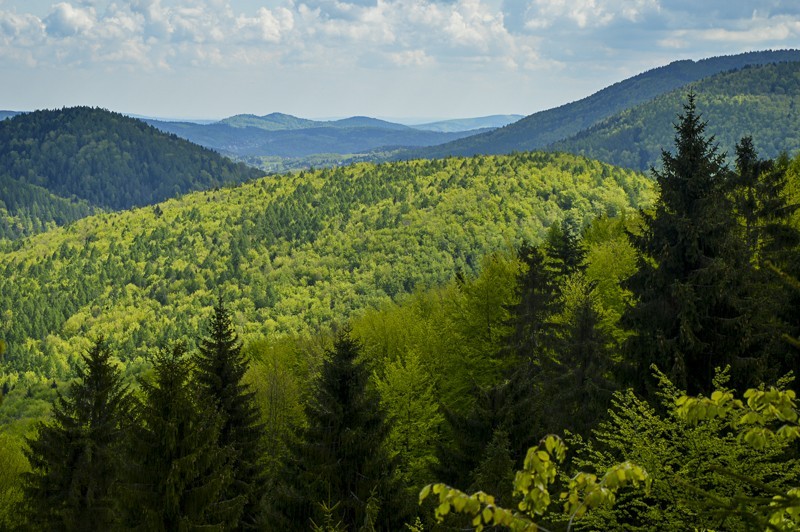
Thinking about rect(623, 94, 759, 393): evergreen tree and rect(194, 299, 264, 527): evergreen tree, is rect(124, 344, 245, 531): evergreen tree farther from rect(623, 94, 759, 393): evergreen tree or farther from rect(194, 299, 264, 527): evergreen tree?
rect(623, 94, 759, 393): evergreen tree

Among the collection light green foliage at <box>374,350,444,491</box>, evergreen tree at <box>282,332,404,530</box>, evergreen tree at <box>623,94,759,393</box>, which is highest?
evergreen tree at <box>623,94,759,393</box>

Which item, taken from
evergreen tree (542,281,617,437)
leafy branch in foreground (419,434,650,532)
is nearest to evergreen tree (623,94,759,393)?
evergreen tree (542,281,617,437)

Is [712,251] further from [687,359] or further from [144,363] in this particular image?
[144,363]

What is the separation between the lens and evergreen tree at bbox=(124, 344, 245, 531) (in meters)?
17.0

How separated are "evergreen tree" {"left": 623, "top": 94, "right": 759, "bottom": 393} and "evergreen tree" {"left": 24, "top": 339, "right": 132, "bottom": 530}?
61.2 ft

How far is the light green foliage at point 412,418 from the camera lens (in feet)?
97.7

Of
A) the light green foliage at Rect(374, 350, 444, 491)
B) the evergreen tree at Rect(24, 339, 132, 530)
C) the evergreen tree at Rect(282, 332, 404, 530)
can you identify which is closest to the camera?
the evergreen tree at Rect(282, 332, 404, 530)

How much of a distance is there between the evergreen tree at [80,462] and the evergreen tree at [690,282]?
61.2ft

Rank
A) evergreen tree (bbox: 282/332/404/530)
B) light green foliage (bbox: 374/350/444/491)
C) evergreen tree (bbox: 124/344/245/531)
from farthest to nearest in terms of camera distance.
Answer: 1. light green foliage (bbox: 374/350/444/491)
2. evergreen tree (bbox: 282/332/404/530)
3. evergreen tree (bbox: 124/344/245/531)

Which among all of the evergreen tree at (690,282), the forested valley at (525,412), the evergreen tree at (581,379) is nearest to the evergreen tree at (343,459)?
the forested valley at (525,412)

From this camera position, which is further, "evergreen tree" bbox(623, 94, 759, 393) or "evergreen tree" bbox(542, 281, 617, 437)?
"evergreen tree" bbox(542, 281, 617, 437)

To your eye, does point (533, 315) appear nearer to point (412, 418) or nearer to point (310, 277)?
point (412, 418)

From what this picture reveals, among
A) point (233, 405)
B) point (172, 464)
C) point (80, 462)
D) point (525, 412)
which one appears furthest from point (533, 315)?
point (80, 462)

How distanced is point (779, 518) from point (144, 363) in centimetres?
15404
